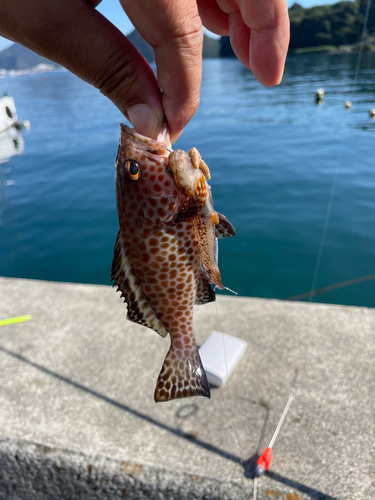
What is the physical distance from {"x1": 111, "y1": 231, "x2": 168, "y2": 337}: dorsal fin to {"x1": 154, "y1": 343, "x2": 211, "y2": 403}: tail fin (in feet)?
0.69

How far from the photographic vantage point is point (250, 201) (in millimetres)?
10703

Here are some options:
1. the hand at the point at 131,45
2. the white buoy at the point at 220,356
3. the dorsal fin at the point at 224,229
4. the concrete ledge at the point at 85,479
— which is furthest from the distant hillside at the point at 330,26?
the concrete ledge at the point at 85,479

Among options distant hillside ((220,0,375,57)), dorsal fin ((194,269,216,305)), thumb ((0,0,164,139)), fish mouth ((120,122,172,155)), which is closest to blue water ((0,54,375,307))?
dorsal fin ((194,269,216,305))

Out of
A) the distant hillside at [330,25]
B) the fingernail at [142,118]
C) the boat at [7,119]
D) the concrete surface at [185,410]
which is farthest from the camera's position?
the distant hillside at [330,25]

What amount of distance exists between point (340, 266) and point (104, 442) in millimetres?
6368

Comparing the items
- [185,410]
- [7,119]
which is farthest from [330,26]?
[185,410]

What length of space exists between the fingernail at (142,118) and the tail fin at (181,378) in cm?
116

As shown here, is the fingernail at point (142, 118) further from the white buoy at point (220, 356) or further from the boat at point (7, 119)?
the boat at point (7, 119)

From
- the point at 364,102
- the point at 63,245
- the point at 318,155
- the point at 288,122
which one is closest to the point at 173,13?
the point at 63,245

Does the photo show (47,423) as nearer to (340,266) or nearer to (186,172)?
(186,172)

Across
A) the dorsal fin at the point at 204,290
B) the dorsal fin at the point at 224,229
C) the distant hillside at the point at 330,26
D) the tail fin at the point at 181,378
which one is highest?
the distant hillside at the point at 330,26

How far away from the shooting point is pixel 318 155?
14156mm

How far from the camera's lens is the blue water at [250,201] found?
312 inches

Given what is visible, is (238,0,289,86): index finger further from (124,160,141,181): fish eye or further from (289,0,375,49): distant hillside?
(289,0,375,49): distant hillside
